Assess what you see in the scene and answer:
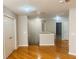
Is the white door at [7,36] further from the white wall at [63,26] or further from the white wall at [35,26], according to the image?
the white wall at [63,26]

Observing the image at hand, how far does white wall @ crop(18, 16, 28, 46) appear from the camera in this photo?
828cm

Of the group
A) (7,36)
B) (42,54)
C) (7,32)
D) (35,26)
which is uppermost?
(35,26)

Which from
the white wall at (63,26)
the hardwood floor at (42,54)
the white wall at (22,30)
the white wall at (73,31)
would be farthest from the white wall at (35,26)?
the white wall at (73,31)

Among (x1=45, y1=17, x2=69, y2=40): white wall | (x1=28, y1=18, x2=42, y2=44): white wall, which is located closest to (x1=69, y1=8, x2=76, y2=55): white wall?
(x1=28, y1=18, x2=42, y2=44): white wall

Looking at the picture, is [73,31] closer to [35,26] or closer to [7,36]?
[7,36]

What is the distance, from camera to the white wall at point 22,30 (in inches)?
326

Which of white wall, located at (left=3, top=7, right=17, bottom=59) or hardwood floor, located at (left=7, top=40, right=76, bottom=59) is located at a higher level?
white wall, located at (left=3, top=7, right=17, bottom=59)

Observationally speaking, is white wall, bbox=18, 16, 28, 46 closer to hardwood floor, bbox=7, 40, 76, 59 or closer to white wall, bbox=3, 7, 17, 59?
hardwood floor, bbox=7, 40, 76, 59

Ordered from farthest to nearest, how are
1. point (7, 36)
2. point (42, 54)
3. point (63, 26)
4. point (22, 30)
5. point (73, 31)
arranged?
point (63, 26), point (22, 30), point (42, 54), point (73, 31), point (7, 36)

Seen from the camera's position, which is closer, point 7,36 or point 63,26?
point 7,36

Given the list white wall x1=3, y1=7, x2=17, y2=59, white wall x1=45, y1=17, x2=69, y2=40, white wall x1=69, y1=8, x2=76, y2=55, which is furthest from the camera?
white wall x1=45, y1=17, x2=69, y2=40

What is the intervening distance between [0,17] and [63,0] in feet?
9.91

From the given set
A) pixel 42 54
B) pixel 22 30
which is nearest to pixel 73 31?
pixel 42 54

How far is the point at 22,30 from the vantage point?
27.3 ft
